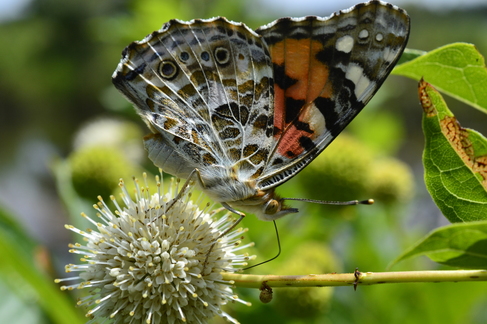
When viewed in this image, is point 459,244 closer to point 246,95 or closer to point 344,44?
point 344,44

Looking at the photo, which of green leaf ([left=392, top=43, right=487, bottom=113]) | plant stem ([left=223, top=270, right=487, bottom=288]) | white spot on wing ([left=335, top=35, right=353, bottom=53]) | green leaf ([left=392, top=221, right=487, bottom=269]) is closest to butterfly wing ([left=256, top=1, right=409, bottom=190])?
white spot on wing ([left=335, top=35, right=353, bottom=53])

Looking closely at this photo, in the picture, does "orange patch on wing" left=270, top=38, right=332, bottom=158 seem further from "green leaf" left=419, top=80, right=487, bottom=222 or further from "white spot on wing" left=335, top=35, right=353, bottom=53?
"green leaf" left=419, top=80, right=487, bottom=222

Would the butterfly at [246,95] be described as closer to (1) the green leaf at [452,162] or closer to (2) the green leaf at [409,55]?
(2) the green leaf at [409,55]

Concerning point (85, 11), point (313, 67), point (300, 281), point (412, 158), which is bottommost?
point (412, 158)

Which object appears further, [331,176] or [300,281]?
[331,176]

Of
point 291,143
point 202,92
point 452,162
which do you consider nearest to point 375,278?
point 452,162

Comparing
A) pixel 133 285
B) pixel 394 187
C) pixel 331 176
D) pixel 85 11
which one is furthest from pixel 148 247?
pixel 85 11

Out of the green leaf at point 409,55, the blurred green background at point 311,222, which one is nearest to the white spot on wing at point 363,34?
the green leaf at point 409,55

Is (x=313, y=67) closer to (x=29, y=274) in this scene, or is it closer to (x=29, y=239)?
(x=29, y=274)
